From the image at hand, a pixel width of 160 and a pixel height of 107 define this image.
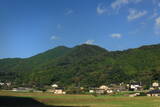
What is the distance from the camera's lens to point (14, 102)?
206ft

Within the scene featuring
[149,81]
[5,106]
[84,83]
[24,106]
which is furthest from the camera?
[84,83]

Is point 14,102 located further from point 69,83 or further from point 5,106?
point 69,83

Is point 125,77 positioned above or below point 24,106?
above

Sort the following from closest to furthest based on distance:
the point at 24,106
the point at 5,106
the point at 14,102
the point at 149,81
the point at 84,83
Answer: the point at 5,106 < the point at 24,106 < the point at 14,102 < the point at 149,81 < the point at 84,83

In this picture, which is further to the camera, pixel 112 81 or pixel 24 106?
pixel 112 81

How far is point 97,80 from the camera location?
642 ft

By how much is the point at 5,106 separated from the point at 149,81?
5176 inches

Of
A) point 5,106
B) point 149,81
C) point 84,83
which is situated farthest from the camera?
point 84,83

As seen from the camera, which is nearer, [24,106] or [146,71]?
[24,106]

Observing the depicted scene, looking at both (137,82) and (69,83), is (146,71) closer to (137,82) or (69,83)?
(137,82)

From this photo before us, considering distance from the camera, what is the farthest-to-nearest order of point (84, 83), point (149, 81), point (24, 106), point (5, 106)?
point (84, 83) < point (149, 81) < point (24, 106) < point (5, 106)

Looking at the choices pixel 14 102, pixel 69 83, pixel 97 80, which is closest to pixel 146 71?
pixel 97 80

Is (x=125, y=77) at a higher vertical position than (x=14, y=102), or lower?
higher

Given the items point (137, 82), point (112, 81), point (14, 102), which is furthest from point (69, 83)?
point (14, 102)
